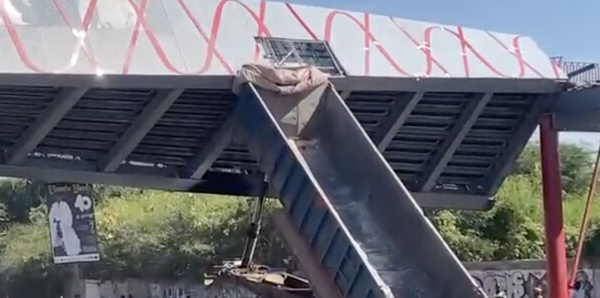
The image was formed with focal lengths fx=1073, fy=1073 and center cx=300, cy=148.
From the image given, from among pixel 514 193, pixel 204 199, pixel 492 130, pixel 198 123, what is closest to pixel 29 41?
pixel 198 123

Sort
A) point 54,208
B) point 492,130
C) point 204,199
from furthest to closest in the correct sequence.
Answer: point 204,199 → point 492,130 → point 54,208

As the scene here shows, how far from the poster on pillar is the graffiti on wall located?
16.8m

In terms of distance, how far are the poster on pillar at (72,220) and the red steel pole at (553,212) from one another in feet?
29.2

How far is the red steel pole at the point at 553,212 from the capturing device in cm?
2109

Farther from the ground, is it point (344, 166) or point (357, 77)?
point (357, 77)

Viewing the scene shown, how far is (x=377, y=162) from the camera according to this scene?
16391 mm

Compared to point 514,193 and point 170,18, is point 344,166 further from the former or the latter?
point 514,193

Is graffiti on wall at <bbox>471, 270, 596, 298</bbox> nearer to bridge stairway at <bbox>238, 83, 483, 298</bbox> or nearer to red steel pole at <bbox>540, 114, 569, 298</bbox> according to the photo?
red steel pole at <bbox>540, 114, 569, 298</bbox>

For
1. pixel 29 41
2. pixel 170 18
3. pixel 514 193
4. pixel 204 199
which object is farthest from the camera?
pixel 204 199

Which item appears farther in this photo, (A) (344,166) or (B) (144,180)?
(B) (144,180)

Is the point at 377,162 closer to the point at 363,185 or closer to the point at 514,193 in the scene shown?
the point at 363,185

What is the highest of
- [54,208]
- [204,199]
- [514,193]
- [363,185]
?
[204,199]

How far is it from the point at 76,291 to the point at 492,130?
3154cm

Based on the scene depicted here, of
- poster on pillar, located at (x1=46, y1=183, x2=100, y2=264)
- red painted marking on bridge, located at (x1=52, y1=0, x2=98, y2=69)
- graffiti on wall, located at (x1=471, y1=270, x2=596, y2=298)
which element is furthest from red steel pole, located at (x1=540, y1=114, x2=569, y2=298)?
graffiti on wall, located at (x1=471, y1=270, x2=596, y2=298)
